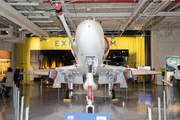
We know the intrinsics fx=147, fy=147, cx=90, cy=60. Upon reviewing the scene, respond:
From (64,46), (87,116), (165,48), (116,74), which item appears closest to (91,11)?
(116,74)

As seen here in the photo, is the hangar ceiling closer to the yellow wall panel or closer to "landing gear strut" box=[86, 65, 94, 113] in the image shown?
the yellow wall panel

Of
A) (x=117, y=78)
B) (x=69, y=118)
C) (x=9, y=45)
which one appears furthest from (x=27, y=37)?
(x=69, y=118)

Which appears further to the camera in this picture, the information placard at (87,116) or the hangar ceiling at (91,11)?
the hangar ceiling at (91,11)

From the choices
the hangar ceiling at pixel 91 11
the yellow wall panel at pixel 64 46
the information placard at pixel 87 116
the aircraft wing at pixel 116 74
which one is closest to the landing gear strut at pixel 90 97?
the information placard at pixel 87 116

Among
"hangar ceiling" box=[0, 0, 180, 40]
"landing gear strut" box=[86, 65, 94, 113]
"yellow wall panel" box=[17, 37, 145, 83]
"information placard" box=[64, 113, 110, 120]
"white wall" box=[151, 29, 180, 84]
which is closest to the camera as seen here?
"information placard" box=[64, 113, 110, 120]

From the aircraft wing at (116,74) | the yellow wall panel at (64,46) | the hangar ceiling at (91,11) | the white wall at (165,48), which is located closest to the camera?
the aircraft wing at (116,74)

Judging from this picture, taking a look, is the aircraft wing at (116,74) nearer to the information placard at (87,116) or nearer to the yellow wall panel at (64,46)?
the information placard at (87,116)

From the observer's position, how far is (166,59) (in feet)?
46.1

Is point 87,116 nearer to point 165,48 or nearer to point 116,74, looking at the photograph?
point 116,74

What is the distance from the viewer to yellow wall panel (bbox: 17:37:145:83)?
15.1 meters

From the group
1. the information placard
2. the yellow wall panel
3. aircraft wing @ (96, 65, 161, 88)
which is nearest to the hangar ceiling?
the yellow wall panel

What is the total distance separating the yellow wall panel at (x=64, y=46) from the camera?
15133 millimetres

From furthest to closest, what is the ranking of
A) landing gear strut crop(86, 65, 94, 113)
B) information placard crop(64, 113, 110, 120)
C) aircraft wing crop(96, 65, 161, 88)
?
aircraft wing crop(96, 65, 161, 88) < landing gear strut crop(86, 65, 94, 113) < information placard crop(64, 113, 110, 120)

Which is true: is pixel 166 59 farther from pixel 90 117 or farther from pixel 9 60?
pixel 9 60
